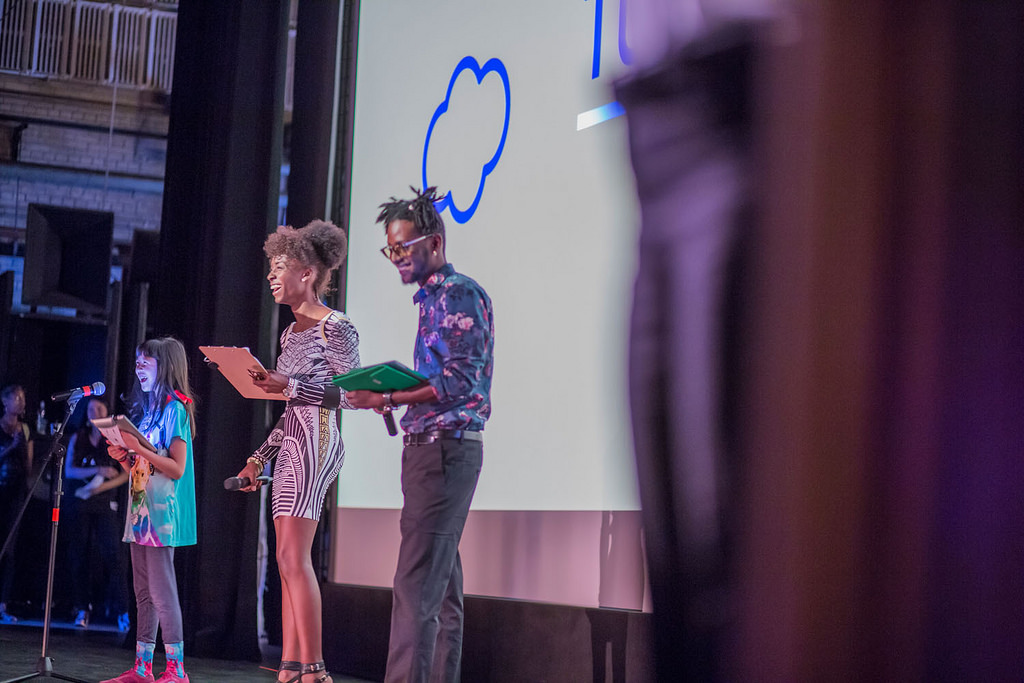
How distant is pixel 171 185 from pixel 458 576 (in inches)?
142

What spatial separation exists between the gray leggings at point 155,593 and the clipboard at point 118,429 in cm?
37

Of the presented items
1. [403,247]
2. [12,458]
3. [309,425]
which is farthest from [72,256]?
[403,247]

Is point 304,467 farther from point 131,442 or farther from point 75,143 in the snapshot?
point 75,143

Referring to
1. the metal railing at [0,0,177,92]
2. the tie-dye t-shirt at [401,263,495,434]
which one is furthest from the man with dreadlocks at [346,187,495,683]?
the metal railing at [0,0,177,92]

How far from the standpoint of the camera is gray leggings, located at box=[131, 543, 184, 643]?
12.0ft

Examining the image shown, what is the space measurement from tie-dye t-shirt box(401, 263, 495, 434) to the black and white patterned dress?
67 centimetres

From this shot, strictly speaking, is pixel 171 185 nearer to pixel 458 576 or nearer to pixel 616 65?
pixel 616 65

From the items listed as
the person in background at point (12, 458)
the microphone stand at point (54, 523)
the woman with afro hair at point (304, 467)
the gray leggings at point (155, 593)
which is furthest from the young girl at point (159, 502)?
the person in background at point (12, 458)

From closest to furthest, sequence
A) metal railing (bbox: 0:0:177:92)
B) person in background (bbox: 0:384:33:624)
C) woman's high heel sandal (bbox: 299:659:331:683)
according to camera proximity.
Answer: woman's high heel sandal (bbox: 299:659:331:683) → person in background (bbox: 0:384:33:624) → metal railing (bbox: 0:0:177:92)

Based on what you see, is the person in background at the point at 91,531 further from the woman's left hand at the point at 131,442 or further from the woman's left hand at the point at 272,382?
the woman's left hand at the point at 272,382

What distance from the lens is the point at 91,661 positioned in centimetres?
477

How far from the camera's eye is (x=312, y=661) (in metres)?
3.22

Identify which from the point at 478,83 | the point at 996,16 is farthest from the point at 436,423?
the point at 478,83

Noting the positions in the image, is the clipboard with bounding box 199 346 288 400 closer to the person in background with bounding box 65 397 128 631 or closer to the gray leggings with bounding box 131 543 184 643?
the gray leggings with bounding box 131 543 184 643
